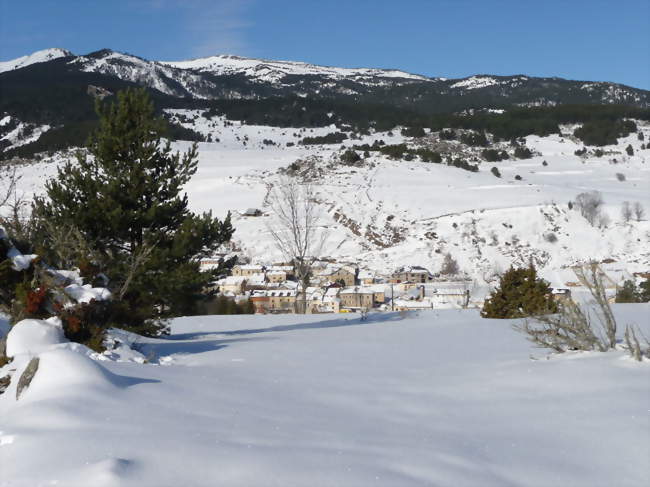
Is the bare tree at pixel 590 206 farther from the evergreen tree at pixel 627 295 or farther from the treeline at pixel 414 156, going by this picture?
the evergreen tree at pixel 627 295

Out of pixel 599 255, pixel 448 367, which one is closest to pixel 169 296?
pixel 448 367

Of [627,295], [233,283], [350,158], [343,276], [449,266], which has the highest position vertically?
[350,158]

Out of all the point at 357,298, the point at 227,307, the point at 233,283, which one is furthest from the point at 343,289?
the point at 227,307

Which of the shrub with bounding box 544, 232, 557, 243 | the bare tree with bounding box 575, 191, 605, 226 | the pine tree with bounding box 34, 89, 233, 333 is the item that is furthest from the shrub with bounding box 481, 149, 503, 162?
the pine tree with bounding box 34, 89, 233, 333

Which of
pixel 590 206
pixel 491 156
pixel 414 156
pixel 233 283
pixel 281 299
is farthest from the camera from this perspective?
pixel 491 156

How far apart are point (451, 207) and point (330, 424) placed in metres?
67.1

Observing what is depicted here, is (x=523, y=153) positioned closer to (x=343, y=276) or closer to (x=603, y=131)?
(x=603, y=131)

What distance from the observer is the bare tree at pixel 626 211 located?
61.5m

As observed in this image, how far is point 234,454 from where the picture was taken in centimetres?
330

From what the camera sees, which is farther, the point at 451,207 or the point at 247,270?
the point at 451,207

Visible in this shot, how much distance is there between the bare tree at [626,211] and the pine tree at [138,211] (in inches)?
2278

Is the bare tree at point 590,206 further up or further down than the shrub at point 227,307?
further up

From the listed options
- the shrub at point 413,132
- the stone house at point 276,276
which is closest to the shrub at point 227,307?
the stone house at point 276,276

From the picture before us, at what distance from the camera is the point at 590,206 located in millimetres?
63562
